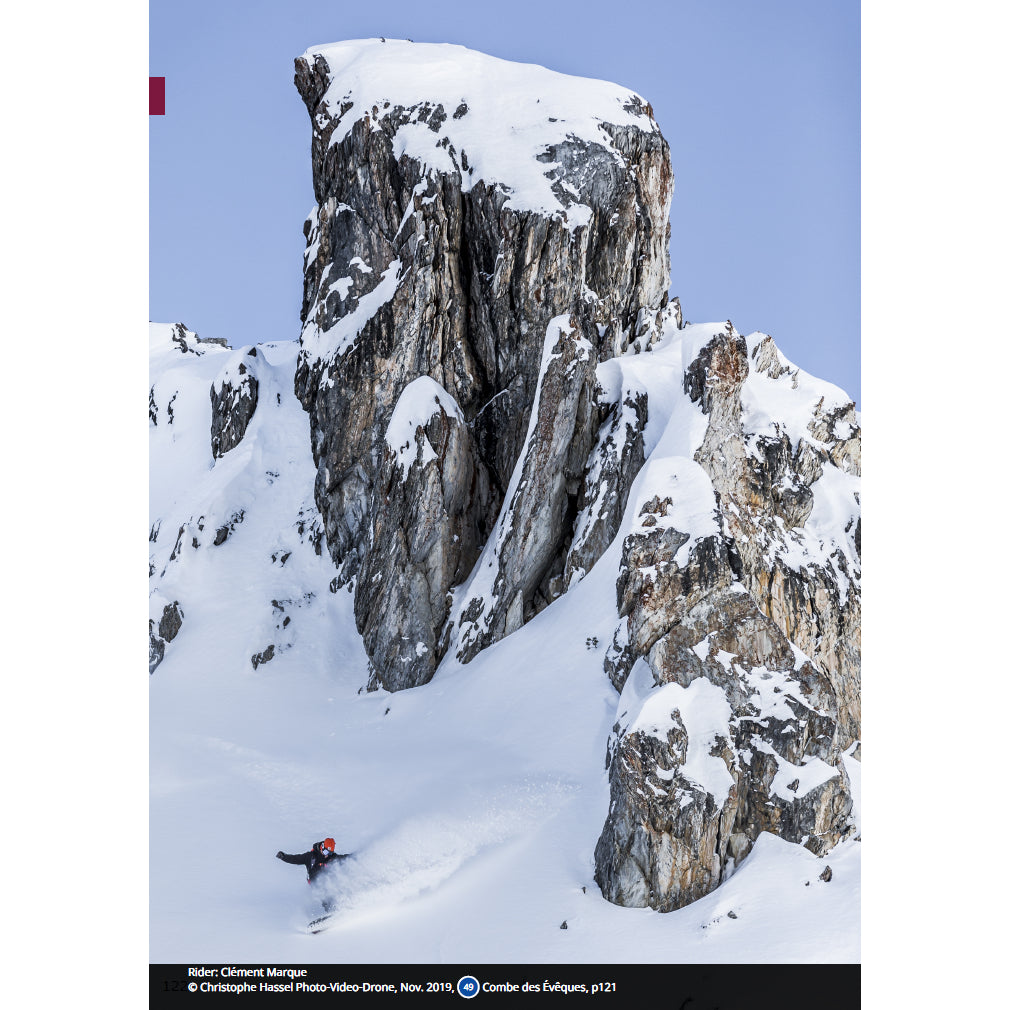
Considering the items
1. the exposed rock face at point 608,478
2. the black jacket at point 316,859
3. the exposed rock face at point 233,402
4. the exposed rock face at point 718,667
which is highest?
the exposed rock face at point 233,402

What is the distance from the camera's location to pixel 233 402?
149 ft

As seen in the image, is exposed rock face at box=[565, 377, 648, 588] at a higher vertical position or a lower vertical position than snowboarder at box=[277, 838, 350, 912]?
higher

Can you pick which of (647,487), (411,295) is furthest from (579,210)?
(647,487)

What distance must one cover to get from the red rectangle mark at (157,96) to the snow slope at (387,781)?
11495 millimetres

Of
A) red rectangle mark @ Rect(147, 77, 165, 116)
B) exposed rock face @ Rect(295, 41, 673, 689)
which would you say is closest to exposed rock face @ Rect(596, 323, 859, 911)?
exposed rock face @ Rect(295, 41, 673, 689)

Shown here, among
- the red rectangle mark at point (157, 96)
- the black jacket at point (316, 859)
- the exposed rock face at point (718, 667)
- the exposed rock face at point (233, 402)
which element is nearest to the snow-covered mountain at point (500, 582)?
the exposed rock face at point (718, 667)


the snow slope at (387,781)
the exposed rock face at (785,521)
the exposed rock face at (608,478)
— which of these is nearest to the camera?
the snow slope at (387,781)

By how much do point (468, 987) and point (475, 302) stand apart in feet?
85.3

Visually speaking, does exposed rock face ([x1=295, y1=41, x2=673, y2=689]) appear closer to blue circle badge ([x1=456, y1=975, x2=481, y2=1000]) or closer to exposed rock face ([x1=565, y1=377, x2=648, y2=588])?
exposed rock face ([x1=565, y1=377, x2=648, y2=588])

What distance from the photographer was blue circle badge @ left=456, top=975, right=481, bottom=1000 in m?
13.4

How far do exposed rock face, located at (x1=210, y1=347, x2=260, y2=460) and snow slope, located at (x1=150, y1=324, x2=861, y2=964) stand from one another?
239cm

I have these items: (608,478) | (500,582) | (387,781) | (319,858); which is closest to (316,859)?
(319,858)
